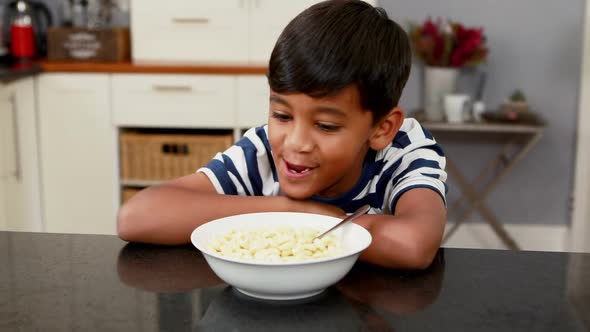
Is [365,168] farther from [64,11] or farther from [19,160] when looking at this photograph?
[64,11]

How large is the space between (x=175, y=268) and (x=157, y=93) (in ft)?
7.73

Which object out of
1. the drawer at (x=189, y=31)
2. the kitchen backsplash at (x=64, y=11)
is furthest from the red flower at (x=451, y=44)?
the kitchen backsplash at (x=64, y=11)

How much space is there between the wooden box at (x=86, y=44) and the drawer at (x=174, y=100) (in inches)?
10.5

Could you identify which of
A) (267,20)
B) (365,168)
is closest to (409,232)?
(365,168)

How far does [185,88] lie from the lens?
3.23 metres

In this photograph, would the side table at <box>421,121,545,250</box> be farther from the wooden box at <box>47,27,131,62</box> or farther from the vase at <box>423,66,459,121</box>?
the wooden box at <box>47,27,131,62</box>

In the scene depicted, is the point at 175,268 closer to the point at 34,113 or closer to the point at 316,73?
the point at 316,73

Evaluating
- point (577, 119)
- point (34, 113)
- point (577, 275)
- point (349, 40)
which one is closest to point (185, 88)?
point (34, 113)

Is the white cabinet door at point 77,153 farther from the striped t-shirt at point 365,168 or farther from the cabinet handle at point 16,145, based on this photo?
the striped t-shirt at point 365,168

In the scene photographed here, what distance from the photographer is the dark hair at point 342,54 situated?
1.05 m

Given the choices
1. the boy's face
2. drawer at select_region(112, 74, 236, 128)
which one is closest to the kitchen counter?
drawer at select_region(112, 74, 236, 128)

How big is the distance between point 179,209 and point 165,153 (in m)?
2.17

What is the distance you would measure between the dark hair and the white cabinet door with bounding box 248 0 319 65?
2.23 metres

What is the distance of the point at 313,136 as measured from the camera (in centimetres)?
106
